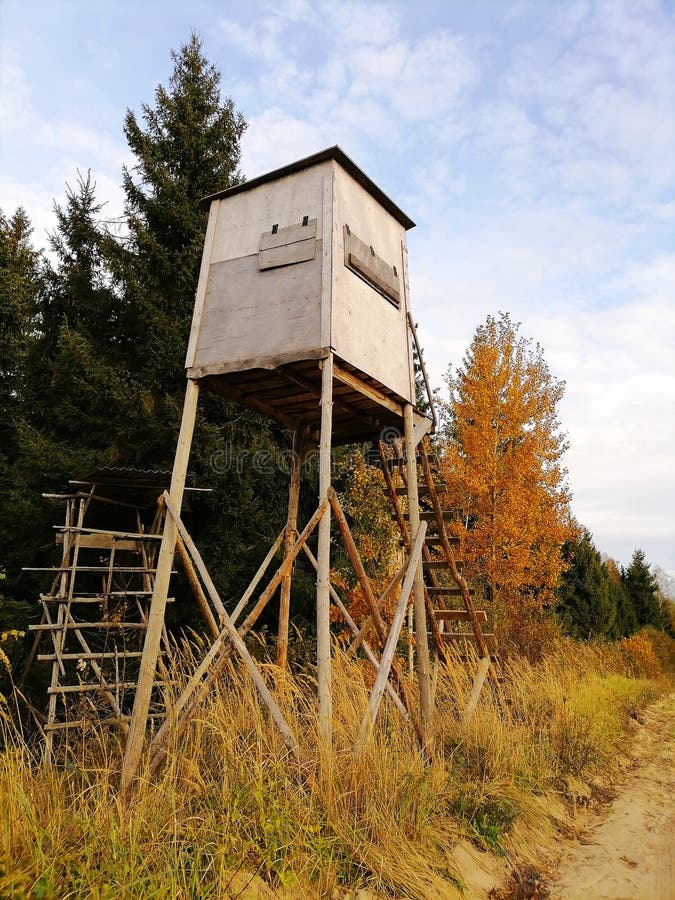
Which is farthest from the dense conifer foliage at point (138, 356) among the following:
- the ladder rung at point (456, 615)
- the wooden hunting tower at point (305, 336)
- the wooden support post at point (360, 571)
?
the wooden support post at point (360, 571)

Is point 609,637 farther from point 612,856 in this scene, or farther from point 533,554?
point 612,856

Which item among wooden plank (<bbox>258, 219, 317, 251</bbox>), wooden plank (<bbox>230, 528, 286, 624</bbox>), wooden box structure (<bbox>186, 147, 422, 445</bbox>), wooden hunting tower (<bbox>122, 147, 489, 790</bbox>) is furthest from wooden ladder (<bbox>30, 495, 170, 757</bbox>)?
wooden plank (<bbox>258, 219, 317, 251</bbox>)

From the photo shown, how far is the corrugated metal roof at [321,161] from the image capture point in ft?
20.8

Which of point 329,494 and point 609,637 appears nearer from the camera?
point 329,494

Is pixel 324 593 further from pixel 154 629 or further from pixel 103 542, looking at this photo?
pixel 103 542

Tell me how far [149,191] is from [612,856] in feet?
48.2

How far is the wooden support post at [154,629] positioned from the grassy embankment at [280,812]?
23 cm

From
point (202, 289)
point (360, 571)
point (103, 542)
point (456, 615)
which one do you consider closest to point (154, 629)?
point (360, 571)

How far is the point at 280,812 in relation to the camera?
372cm

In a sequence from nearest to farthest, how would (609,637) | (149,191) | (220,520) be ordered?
(220,520) < (149,191) < (609,637)

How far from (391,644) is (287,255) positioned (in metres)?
4.22

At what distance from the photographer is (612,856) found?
187 inches

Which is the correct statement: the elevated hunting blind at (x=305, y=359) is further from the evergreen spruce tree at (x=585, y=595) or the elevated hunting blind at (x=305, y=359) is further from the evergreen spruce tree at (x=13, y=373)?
the evergreen spruce tree at (x=585, y=595)

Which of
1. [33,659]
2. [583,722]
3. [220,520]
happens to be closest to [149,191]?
[220,520]
